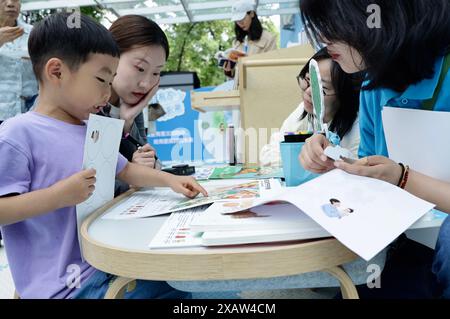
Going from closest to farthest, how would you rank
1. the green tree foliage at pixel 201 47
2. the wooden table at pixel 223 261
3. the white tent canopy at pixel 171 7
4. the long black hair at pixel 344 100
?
the wooden table at pixel 223 261 → the long black hair at pixel 344 100 → the white tent canopy at pixel 171 7 → the green tree foliage at pixel 201 47

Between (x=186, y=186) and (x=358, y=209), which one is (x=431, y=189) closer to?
(x=358, y=209)

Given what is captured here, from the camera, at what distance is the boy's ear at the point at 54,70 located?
0.69 meters

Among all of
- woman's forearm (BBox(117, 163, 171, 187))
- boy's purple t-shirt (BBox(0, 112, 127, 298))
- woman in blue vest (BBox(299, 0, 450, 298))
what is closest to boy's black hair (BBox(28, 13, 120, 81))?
boy's purple t-shirt (BBox(0, 112, 127, 298))

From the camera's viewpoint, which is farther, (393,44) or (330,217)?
(393,44)

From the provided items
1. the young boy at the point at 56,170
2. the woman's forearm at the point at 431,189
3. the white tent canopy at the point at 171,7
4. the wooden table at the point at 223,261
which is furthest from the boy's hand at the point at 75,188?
the white tent canopy at the point at 171,7

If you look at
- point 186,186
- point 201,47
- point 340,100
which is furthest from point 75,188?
point 201,47

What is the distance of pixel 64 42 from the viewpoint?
0.70 meters

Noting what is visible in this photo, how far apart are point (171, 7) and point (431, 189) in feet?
17.8

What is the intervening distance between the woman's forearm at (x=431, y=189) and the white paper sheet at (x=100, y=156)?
1.58ft

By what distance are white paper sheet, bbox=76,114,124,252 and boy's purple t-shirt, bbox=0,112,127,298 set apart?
0.12ft

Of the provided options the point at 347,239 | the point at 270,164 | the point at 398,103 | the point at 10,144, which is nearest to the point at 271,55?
the point at 270,164

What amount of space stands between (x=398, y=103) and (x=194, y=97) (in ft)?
3.41

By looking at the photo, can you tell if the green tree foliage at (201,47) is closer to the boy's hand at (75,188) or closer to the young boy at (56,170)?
the young boy at (56,170)
